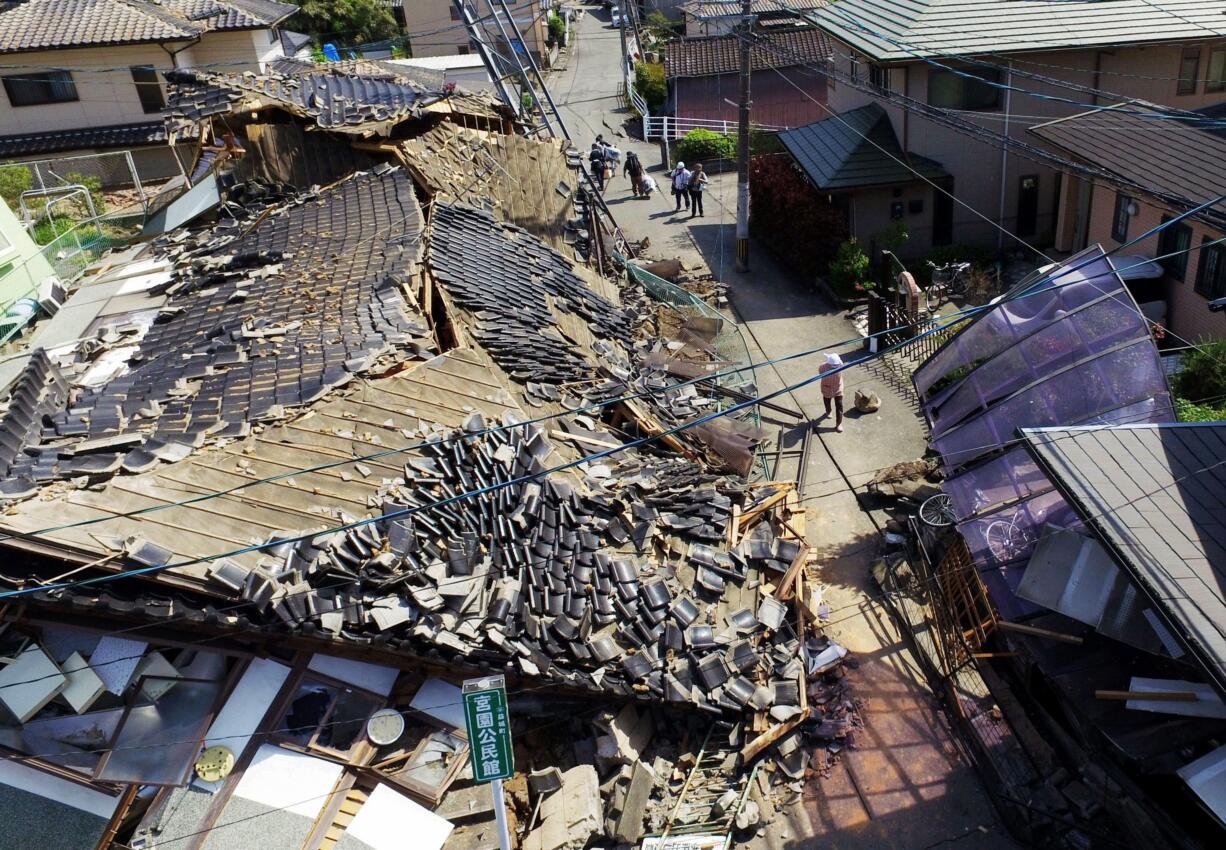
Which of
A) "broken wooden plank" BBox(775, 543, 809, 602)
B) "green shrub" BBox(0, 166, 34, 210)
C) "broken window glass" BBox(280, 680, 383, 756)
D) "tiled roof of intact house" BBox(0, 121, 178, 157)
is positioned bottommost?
"broken wooden plank" BBox(775, 543, 809, 602)

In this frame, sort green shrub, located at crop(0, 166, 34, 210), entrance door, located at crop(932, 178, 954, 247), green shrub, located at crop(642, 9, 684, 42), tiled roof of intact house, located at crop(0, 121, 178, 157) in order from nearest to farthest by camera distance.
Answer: entrance door, located at crop(932, 178, 954, 247) < green shrub, located at crop(0, 166, 34, 210) < tiled roof of intact house, located at crop(0, 121, 178, 157) < green shrub, located at crop(642, 9, 684, 42)

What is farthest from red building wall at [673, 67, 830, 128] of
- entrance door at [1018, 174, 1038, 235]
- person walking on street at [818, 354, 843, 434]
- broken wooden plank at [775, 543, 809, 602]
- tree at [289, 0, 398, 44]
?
broken wooden plank at [775, 543, 809, 602]

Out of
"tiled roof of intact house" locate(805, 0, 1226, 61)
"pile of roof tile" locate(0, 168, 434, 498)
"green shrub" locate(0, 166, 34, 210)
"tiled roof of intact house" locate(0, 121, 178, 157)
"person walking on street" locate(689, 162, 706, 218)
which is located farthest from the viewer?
"tiled roof of intact house" locate(0, 121, 178, 157)

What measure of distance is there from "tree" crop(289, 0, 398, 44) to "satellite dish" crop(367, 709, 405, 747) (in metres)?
48.0

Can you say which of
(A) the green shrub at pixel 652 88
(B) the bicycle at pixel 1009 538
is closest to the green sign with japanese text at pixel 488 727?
(B) the bicycle at pixel 1009 538

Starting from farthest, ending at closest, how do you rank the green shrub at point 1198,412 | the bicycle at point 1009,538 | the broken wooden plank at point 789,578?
the green shrub at point 1198,412 < the broken wooden plank at point 789,578 < the bicycle at point 1009,538

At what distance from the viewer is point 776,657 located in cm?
1174

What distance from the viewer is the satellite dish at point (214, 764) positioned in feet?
31.4

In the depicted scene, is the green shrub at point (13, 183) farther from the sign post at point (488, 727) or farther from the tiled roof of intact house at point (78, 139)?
the sign post at point (488, 727)

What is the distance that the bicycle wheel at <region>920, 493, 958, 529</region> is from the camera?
13203 millimetres

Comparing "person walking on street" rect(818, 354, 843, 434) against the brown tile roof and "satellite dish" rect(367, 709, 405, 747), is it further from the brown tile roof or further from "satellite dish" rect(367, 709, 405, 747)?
the brown tile roof

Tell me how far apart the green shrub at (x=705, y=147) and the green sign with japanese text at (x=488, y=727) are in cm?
2923

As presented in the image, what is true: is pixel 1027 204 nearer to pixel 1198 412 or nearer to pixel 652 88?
pixel 1198 412

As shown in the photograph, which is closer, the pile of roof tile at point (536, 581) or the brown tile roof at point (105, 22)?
the pile of roof tile at point (536, 581)
